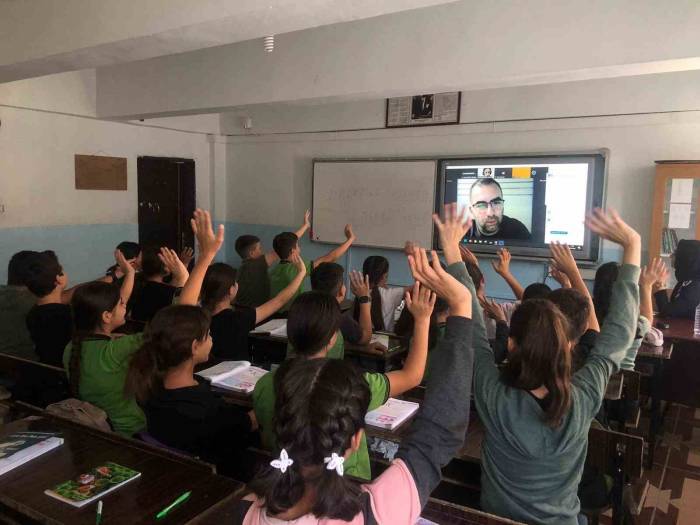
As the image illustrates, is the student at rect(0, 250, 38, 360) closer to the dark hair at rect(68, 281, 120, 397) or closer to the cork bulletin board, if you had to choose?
the dark hair at rect(68, 281, 120, 397)

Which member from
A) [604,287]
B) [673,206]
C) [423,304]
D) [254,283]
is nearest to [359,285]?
[254,283]

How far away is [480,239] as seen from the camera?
18.5 feet

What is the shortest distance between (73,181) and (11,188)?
0.64m

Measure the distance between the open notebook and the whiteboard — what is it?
3.75m

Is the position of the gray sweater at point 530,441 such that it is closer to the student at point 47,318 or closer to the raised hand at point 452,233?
the raised hand at point 452,233

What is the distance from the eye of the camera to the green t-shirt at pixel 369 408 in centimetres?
150

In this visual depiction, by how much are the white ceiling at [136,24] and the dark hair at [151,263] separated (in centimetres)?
122

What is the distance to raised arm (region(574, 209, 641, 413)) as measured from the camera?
1.51 m

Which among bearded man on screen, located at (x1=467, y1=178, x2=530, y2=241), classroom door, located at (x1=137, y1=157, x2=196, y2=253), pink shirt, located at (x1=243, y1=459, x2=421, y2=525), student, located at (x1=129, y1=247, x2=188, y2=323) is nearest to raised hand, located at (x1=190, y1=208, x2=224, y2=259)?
pink shirt, located at (x1=243, y1=459, x2=421, y2=525)

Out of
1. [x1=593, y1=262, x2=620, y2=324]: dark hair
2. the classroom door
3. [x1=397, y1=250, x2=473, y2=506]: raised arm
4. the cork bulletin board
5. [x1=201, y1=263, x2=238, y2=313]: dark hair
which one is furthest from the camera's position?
the classroom door

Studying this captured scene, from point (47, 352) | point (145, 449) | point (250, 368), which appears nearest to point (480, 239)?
point (250, 368)

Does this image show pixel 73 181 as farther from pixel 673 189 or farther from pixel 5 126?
pixel 673 189

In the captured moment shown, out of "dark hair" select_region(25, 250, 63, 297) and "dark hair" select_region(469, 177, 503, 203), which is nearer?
"dark hair" select_region(25, 250, 63, 297)

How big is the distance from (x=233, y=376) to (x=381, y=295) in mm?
1961
